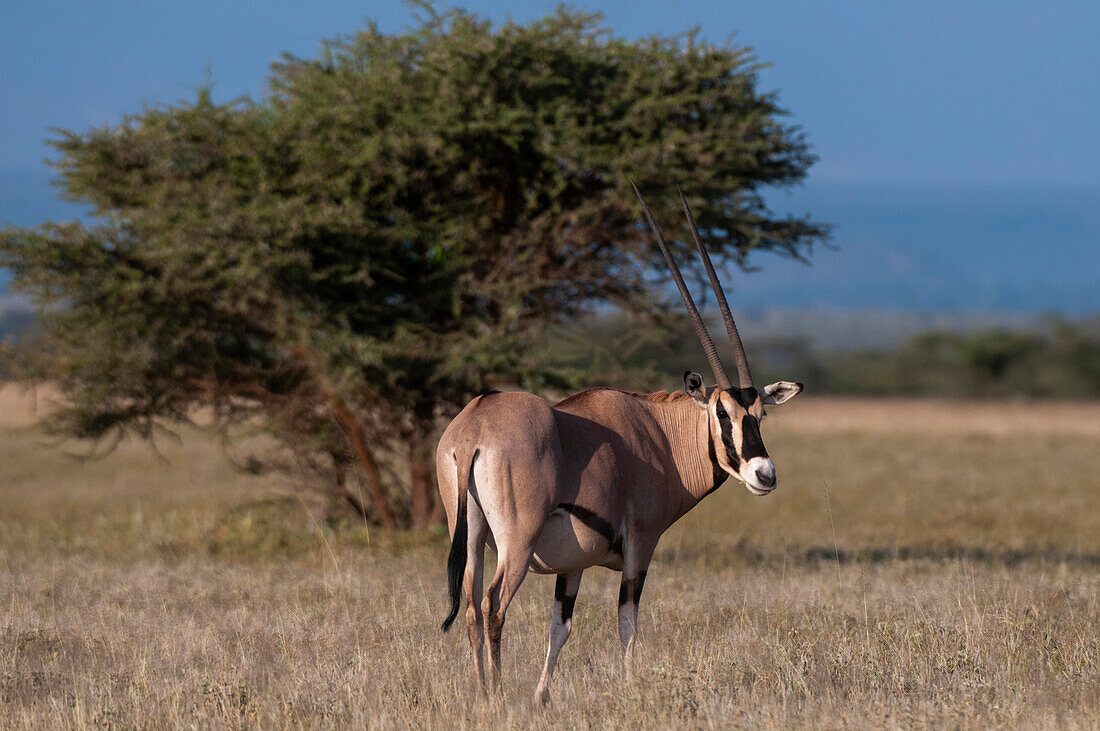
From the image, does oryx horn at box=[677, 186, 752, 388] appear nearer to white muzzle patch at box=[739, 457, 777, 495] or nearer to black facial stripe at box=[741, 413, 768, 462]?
black facial stripe at box=[741, 413, 768, 462]

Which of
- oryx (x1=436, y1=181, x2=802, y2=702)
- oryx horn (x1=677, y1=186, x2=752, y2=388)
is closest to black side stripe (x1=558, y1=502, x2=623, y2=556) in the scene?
oryx (x1=436, y1=181, x2=802, y2=702)

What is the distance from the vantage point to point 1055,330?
73.1 meters

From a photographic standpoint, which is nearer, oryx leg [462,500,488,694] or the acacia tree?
oryx leg [462,500,488,694]

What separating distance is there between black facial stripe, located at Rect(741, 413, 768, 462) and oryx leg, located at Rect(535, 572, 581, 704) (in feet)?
3.81

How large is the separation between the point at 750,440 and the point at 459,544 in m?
1.70

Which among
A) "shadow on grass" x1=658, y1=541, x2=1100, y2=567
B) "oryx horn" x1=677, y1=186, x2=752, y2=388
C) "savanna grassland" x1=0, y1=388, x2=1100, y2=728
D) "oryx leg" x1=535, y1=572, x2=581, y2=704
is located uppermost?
"oryx horn" x1=677, y1=186, x2=752, y2=388

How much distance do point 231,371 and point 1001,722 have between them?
1018 centimetres

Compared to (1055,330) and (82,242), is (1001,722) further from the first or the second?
(1055,330)

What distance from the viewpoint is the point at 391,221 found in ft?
43.0

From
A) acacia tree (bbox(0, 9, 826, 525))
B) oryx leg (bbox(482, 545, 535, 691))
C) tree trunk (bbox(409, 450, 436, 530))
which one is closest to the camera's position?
oryx leg (bbox(482, 545, 535, 691))

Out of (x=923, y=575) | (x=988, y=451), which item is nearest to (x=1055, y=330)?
(x=988, y=451)

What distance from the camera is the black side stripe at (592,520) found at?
621 cm

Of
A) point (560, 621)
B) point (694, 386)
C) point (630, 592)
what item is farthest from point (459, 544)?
point (694, 386)

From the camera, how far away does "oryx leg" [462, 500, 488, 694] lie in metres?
6.11
